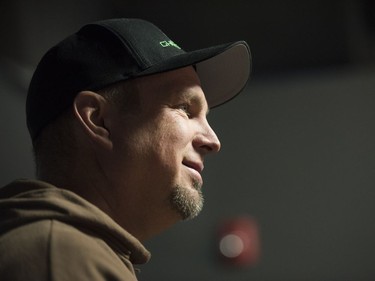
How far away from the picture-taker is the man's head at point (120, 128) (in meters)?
1.64

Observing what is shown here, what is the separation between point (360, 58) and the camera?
15.4ft

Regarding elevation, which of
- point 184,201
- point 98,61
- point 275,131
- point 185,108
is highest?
point 98,61

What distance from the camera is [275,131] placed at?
4.67m

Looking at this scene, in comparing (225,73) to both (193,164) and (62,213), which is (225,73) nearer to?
(193,164)

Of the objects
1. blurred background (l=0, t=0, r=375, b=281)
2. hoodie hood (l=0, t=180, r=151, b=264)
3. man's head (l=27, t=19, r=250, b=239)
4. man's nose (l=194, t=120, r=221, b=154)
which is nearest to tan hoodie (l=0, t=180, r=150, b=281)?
hoodie hood (l=0, t=180, r=151, b=264)

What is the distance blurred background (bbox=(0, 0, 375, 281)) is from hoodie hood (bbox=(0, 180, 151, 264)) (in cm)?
289

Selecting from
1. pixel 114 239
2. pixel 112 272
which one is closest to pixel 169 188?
pixel 114 239

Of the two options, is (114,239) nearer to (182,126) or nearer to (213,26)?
(182,126)

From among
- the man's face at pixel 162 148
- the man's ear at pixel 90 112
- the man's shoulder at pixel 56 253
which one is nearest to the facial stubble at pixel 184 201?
the man's face at pixel 162 148

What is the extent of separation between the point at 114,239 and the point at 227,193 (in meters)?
3.21

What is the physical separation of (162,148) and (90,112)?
149 millimetres

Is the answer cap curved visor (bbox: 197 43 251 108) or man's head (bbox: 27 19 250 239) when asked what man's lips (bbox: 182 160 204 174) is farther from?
cap curved visor (bbox: 197 43 251 108)

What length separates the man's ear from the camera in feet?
5.40

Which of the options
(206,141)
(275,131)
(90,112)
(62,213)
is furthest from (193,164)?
(275,131)
